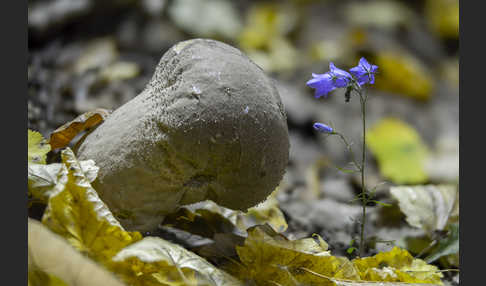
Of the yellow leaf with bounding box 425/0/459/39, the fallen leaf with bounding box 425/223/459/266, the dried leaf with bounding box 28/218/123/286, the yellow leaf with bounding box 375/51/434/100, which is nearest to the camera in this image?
the dried leaf with bounding box 28/218/123/286

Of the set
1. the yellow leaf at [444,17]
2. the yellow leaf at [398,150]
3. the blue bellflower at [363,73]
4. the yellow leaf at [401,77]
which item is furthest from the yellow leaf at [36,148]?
the yellow leaf at [444,17]

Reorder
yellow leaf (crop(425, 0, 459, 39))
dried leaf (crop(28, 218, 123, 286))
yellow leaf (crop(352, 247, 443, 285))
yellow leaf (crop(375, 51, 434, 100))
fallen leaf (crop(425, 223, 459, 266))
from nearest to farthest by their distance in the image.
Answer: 1. dried leaf (crop(28, 218, 123, 286))
2. yellow leaf (crop(352, 247, 443, 285))
3. fallen leaf (crop(425, 223, 459, 266))
4. yellow leaf (crop(375, 51, 434, 100))
5. yellow leaf (crop(425, 0, 459, 39))

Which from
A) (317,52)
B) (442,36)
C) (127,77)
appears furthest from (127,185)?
(442,36)

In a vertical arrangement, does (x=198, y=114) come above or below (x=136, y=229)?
above

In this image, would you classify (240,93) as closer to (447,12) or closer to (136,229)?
(136,229)

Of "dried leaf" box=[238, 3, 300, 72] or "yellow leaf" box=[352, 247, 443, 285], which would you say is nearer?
"yellow leaf" box=[352, 247, 443, 285]

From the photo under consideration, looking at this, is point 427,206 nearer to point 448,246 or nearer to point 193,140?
point 448,246

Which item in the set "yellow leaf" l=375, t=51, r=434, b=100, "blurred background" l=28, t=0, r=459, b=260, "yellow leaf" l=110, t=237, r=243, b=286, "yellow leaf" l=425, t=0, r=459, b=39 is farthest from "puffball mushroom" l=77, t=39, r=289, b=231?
"yellow leaf" l=425, t=0, r=459, b=39

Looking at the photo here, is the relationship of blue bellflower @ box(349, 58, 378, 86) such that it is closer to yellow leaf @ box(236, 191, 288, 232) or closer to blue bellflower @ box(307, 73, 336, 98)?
blue bellflower @ box(307, 73, 336, 98)
